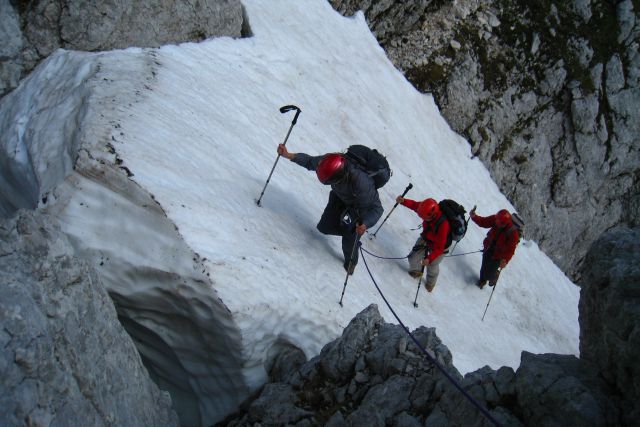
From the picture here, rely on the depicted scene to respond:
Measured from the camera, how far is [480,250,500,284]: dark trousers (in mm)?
14438

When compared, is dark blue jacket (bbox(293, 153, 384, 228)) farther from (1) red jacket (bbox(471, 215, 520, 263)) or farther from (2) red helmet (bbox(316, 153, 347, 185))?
(1) red jacket (bbox(471, 215, 520, 263))

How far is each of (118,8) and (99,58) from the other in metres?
2.11

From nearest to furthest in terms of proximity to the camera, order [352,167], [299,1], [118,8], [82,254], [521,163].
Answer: [82,254] < [352,167] < [118,8] < [299,1] < [521,163]

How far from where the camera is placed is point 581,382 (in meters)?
5.12

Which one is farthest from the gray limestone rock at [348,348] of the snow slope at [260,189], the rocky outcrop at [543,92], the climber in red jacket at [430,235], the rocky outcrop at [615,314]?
the rocky outcrop at [543,92]

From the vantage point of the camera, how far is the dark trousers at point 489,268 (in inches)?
568

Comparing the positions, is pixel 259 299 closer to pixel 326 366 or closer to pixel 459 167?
pixel 326 366

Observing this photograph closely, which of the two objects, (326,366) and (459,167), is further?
(459,167)

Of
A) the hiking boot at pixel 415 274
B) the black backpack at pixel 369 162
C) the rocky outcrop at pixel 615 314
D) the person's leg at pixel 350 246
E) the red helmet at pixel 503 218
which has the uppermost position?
the rocky outcrop at pixel 615 314

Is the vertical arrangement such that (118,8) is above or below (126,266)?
above

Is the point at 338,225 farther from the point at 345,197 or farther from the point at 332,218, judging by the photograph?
the point at 345,197

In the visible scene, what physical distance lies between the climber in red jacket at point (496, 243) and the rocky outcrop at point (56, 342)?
10552mm

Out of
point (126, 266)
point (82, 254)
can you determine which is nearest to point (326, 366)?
point (126, 266)

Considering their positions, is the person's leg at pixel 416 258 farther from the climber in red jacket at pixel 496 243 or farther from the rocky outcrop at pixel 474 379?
the rocky outcrop at pixel 474 379
